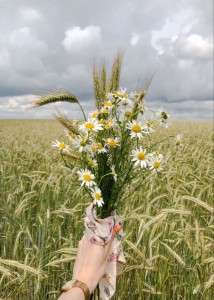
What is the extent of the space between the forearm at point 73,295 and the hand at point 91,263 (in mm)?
65

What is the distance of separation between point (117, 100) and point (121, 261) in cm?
69

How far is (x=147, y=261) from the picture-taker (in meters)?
2.27

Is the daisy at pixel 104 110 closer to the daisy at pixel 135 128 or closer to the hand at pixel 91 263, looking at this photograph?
the daisy at pixel 135 128

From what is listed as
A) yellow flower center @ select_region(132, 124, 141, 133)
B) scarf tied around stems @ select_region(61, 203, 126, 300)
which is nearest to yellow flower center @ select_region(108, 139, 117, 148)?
yellow flower center @ select_region(132, 124, 141, 133)

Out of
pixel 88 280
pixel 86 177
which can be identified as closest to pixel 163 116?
pixel 86 177

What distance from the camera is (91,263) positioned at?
149cm

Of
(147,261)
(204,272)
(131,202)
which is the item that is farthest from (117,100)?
(131,202)

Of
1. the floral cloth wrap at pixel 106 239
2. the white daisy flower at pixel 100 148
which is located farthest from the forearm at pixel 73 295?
the white daisy flower at pixel 100 148

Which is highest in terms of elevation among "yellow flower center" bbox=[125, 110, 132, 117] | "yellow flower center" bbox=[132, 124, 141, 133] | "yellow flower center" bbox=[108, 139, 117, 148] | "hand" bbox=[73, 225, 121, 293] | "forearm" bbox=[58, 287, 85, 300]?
"yellow flower center" bbox=[125, 110, 132, 117]

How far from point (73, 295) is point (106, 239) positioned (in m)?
0.28

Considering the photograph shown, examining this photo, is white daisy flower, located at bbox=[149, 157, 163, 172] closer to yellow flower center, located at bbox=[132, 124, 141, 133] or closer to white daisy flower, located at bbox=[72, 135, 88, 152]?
yellow flower center, located at bbox=[132, 124, 141, 133]

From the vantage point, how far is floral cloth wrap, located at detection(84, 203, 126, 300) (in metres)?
1.55

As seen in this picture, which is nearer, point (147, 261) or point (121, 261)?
point (121, 261)

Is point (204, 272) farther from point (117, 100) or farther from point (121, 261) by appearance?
point (117, 100)
